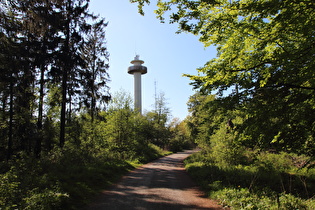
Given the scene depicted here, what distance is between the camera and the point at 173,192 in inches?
331

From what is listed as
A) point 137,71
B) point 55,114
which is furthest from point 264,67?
point 137,71

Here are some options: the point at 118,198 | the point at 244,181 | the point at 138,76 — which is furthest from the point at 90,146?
the point at 138,76

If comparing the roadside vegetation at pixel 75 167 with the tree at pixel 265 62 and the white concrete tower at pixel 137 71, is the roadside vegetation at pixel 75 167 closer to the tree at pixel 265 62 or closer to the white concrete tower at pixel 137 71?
the tree at pixel 265 62

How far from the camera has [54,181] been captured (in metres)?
7.71

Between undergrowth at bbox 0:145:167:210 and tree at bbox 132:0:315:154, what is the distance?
18.0 feet

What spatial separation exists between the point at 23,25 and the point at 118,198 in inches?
281

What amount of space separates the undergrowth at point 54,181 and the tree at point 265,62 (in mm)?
5486

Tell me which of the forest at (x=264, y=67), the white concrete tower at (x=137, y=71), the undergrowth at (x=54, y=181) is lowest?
the undergrowth at (x=54, y=181)

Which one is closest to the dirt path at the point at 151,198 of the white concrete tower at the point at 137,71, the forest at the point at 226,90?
the forest at the point at 226,90

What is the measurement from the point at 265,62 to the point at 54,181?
8133 mm

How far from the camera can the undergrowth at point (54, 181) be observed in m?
5.22

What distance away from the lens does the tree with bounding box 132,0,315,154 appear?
4133mm

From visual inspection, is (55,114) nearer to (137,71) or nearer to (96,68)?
(96,68)

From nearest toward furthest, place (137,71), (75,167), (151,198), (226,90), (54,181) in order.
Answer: (226,90)
(151,198)
(54,181)
(75,167)
(137,71)
